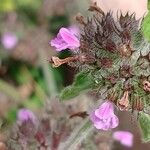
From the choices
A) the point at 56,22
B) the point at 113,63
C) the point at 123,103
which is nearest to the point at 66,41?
the point at 113,63

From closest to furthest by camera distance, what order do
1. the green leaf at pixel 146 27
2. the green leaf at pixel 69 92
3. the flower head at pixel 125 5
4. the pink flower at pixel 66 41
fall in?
the green leaf at pixel 146 27
the pink flower at pixel 66 41
the green leaf at pixel 69 92
the flower head at pixel 125 5

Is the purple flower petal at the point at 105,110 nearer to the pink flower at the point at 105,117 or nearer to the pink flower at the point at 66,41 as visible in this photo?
the pink flower at the point at 105,117

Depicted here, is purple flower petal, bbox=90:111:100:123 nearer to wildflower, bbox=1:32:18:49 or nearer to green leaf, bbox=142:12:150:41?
→ green leaf, bbox=142:12:150:41

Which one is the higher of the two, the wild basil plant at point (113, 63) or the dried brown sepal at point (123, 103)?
the wild basil plant at point (113, 63)

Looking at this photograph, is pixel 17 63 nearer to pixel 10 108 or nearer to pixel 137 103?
pixel 10 108

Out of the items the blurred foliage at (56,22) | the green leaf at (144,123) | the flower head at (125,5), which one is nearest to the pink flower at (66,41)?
the green leaf at (144,123)

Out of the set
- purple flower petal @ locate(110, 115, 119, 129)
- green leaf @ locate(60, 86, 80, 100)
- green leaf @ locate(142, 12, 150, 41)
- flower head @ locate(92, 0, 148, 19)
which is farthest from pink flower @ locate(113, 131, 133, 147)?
green leaf @ locate(142, 12, 150, 41)

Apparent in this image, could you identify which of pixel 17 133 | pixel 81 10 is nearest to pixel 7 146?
pixel 17 133
